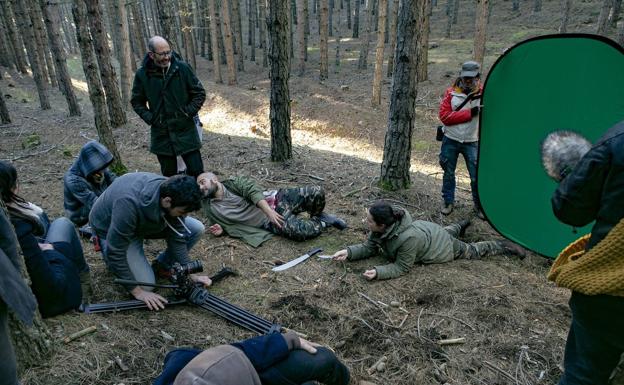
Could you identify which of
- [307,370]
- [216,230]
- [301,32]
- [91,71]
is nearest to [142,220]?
[216,230]

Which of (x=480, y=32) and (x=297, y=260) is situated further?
(x=480, y=32)

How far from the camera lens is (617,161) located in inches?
69.4

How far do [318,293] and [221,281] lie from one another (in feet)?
3.24

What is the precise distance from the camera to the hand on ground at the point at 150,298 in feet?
11.5

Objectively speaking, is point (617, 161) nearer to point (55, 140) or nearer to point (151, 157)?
point (151, 157)

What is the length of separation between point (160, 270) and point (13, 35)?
1752 centimetres

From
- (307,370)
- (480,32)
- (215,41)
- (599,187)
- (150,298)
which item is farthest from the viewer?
(215,41)

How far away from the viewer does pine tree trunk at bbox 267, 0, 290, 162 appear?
645 cm

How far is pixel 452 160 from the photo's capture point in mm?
5555

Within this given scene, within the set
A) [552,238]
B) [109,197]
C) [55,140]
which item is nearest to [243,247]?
[109,197]

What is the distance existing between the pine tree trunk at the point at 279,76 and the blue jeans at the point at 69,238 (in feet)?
12.7

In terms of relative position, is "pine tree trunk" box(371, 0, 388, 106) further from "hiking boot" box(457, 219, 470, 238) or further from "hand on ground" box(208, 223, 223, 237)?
"hand on ground" box(208, 223, 223, 237)

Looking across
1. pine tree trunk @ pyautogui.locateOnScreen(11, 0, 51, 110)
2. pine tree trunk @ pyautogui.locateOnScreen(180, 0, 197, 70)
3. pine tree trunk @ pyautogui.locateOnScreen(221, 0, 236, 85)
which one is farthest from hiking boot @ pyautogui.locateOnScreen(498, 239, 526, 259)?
pine tree trunk @ pyautogui.locateOnScreen(180, 0, 197, 70)

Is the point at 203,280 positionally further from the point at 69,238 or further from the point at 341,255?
the point at 341,255
